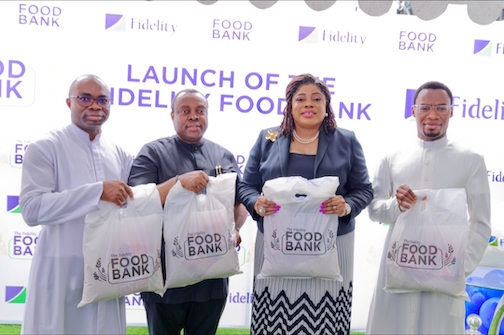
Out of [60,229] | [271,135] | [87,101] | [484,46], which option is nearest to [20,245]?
[60,229]

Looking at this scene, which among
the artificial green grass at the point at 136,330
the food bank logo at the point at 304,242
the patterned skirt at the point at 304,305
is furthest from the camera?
the artificial green grass at the point at 136,330

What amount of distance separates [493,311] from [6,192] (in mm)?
4127

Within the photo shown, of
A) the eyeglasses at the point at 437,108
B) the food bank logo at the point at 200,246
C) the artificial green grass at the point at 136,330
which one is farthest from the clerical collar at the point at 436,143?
the artificial green grass at the point at 136,330

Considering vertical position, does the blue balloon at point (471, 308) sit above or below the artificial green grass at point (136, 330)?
above

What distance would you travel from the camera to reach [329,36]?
14.4 feet

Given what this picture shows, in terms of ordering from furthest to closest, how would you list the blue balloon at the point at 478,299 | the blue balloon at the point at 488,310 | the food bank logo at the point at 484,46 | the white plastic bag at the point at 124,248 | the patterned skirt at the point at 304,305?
the food bank logo at the point at 484,46
the blue balloon at the point at 478,299
the blue balloon at the point at 488,310
the patterned skirt at the point at 304,305
the white plastic bag at the point at 124,248

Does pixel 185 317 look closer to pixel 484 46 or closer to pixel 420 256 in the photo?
pixel 420 256

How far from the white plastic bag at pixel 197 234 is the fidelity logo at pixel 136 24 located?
1.77m

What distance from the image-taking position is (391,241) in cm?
318

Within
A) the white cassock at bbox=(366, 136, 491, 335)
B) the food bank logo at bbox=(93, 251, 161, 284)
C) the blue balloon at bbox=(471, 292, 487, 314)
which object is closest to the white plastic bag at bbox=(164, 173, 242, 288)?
the food bank logo at bbox=(93, 251, 161, 284)

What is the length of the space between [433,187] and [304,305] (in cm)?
111

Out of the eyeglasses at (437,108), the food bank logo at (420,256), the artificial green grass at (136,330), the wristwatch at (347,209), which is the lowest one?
the artificial green grass at (136,330)

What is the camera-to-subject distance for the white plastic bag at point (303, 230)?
299 centimetres

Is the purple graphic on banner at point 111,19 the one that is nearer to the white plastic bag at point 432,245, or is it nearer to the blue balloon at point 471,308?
the white plastic bag at point 432,245
